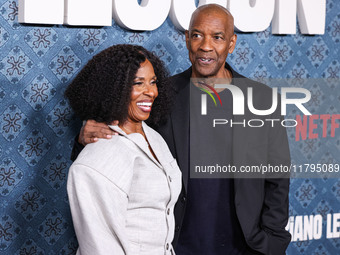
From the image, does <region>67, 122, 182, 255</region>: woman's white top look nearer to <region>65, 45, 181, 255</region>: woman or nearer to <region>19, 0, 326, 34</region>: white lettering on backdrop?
<region>65, 45, 181, 255</region>: woman

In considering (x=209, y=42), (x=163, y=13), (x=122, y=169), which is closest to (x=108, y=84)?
(x=122, y=169)

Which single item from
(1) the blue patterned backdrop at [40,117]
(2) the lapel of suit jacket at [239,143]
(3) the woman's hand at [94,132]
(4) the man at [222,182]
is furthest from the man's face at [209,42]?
(3) the woman's hand at [94,132]

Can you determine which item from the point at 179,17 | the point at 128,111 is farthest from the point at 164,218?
the point at 179,17

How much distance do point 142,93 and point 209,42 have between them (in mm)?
668

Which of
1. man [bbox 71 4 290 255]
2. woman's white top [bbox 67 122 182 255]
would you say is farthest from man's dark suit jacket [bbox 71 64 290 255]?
woman's white top [bbox 67 122 182 255]

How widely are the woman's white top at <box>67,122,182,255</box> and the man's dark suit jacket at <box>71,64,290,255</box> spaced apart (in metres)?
0.37

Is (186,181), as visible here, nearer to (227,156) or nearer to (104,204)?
(227,156)

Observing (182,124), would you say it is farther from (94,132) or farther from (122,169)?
(122,169)

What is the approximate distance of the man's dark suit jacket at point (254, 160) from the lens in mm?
2793

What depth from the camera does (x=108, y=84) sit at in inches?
91.1

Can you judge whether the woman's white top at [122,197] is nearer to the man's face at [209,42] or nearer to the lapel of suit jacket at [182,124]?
the lapel of suit jacket at [182,124]

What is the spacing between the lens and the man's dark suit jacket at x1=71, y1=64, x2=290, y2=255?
2.79m

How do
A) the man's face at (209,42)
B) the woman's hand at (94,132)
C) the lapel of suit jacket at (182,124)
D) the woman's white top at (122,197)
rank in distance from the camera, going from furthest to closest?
the man's face at (209,42), the lapel of suit jacket at (182,124), the woman's hand at (94,132), the woman's white top at (122,197)

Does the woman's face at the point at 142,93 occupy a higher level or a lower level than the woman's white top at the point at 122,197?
higher
